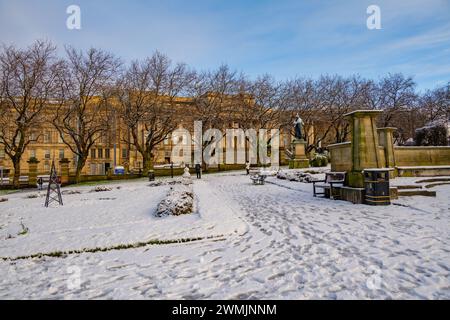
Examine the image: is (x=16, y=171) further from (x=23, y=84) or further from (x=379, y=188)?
(x=379, y=188)

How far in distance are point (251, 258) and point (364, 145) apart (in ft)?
25.5

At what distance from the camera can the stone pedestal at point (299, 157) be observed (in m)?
30.2

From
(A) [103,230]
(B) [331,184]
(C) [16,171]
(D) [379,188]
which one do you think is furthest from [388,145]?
(C) [16,171]

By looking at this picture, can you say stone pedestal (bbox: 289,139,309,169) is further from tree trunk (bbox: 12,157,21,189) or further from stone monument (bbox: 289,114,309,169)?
tree trunk (bbox: 12,157,21,189)

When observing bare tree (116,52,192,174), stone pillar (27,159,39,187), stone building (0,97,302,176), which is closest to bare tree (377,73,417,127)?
stone building (0,97,302,176)

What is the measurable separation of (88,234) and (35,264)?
1945 mm

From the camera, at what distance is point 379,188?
929 centimetres

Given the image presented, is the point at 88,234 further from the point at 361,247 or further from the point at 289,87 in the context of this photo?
the point at 289,87

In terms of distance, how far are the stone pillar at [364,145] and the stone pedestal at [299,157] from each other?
19.8m

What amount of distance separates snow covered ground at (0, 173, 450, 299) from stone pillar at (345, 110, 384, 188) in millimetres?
2163

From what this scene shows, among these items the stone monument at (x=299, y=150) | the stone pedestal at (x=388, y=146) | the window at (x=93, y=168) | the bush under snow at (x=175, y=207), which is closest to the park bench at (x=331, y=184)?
the bush under snow at (x=175, y=207)

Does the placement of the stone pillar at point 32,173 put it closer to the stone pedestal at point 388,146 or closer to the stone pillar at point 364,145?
the stone pillar at point 364,145

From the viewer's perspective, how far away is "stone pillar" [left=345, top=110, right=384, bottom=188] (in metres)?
10.2
